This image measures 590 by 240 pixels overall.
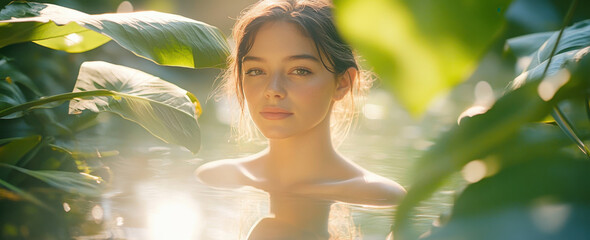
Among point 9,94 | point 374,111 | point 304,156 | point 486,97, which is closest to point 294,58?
point 304,156

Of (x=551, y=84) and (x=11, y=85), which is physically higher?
(x=11, y=85)

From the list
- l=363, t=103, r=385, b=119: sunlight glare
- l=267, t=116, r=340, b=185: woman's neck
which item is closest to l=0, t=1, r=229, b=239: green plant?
l=267, t=116, r=340, b=185: woman's neck

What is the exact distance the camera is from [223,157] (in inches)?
67.2

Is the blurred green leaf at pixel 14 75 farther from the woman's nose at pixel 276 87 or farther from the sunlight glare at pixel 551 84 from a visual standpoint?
the sunlight glare at pixel 551 84

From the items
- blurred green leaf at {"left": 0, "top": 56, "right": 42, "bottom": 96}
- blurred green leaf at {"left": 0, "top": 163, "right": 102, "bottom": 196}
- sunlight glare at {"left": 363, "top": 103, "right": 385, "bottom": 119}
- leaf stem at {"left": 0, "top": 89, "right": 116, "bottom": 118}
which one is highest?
sunlight glare at {"left": 363, "top": 103, "right": 385, "bottom": 119}

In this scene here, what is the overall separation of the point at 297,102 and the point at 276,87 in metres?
0.07

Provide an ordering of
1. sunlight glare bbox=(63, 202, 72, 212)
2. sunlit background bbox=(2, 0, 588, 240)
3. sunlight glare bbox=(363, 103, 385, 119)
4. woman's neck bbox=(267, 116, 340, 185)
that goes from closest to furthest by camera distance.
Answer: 1. sunlit background bbox=(2, 0, 588, 240)
2. sunlight glare bbox=(63, 202, 72, 212)
3. woman's neck bbox=(267, 116, 340, 185)
4. sunlight glare bbox=(363, 103, 385, 119)

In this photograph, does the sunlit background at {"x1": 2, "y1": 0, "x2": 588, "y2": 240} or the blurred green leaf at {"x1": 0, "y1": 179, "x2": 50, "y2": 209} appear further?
the blurred green leaf at {"x1": 0, "y1": 179, "x2": 50, "y2": 209}

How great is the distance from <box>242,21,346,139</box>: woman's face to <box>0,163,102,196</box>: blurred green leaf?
0.39m

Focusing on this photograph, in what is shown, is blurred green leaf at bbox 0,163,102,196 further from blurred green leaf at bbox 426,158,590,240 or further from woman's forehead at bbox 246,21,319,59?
blurred green leaf at bbox 426,158,590,240

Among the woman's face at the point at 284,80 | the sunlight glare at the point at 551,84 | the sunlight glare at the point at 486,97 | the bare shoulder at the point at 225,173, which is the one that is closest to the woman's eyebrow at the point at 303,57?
the woman's face at the point at 284,80

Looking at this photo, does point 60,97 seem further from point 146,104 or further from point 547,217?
point 547,217

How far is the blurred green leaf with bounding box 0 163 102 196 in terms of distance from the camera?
1.17 meters

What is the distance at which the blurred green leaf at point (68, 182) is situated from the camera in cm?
117
